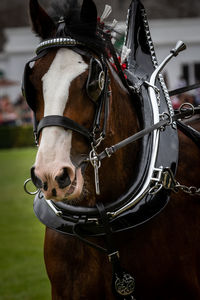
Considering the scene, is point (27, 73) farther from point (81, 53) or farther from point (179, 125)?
point (179, 125)

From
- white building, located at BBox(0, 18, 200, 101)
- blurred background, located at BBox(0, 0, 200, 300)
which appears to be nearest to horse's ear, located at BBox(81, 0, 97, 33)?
blurred background, located at BBox(0, 0, 200, 300)

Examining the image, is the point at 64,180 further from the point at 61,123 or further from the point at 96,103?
the point at 96,103

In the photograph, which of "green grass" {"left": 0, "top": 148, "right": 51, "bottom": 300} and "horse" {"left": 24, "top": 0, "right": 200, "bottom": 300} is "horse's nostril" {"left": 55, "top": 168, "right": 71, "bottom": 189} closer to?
"horse" {"left": 24, "top": 0, "right": 200, "bottom": 300}

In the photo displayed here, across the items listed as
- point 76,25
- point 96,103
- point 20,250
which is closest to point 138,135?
point 96,103

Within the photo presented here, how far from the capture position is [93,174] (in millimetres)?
2686

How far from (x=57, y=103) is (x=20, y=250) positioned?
15.0 feet

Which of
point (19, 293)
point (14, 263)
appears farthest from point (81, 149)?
point (14, 263)

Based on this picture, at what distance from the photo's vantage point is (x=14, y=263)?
20.3 ft

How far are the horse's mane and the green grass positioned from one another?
3.12 metres

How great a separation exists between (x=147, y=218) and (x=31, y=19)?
1.19 meters

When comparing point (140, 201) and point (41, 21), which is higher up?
point (41, 21)

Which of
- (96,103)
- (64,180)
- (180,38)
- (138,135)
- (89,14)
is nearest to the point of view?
(64,180)

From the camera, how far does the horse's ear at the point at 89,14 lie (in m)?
2.62

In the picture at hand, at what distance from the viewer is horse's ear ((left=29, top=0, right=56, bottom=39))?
2.70m
